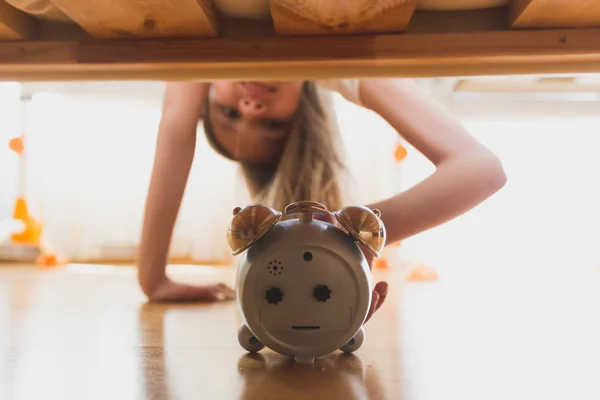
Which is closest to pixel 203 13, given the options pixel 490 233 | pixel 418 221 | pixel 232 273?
pixel 418 221

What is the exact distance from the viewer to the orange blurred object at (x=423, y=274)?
1744 mm

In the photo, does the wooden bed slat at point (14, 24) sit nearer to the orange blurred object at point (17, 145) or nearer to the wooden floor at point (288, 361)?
the wooden floor at point (288, 361)

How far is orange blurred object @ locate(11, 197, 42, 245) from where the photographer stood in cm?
215

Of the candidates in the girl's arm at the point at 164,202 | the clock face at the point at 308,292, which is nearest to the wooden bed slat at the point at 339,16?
the clock face at the point at 308,292

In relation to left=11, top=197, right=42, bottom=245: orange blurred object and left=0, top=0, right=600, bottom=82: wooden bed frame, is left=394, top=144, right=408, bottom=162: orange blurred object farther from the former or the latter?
left=11, top=197, right=42, bottom=245: orange blurred object

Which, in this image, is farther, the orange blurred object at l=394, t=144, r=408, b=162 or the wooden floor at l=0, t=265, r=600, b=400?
the orange blurred object at l=394, t=144, r=408, b=162

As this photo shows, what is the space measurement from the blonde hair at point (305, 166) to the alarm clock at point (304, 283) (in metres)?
0.90

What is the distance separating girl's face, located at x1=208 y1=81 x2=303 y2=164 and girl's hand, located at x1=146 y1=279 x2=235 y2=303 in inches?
19.5

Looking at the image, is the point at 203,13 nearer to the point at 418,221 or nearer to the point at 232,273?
the point at 418,221

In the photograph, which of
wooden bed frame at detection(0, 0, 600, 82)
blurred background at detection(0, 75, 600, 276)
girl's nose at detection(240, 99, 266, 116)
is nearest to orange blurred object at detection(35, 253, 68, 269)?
blurred background at detection(0, 75, 600, 276)

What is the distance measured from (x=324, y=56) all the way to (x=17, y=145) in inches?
74.1

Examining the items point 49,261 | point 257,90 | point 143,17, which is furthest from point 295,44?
point 49,261

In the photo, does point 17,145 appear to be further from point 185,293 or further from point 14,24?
point 14,24

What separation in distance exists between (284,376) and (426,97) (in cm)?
89
